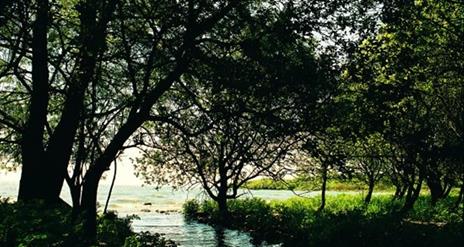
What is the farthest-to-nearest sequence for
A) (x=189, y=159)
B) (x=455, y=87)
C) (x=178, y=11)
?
(x=189, y=159), (x=455, y=87), (x=178, y=11)

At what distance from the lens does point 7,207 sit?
479 inches

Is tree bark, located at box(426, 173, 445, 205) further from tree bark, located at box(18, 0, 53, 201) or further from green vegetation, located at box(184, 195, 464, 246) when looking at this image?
tree bark, located at box(18, 0, 53, 201)

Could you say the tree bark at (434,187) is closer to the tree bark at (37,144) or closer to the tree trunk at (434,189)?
the tree trunk at (434,189)

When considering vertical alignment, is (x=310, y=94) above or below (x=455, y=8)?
below

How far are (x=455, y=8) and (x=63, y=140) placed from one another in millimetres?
17093

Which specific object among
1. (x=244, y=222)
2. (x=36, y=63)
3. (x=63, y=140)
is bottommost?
(x=244, y=222)

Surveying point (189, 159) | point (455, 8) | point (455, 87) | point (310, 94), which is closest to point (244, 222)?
point (189, 159)

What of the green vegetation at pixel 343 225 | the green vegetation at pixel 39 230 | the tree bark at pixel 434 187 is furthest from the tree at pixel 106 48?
the tree bark at pixel 434 187

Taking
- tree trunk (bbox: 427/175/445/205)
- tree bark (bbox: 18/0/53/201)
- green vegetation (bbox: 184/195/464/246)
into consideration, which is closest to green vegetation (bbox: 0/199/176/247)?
tree bark (bbox: 18/0/53/201)

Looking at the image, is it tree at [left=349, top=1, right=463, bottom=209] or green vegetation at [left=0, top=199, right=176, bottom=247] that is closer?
green vegetation at [left=0, top=199, right=176, bottom=247]

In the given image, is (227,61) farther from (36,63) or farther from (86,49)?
(36,63)

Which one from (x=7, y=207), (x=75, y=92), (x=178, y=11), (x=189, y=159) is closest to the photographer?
(x=178, y=11)

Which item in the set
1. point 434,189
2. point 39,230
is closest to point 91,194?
point 39,230

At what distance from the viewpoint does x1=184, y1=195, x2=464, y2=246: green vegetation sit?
61.3 feet
